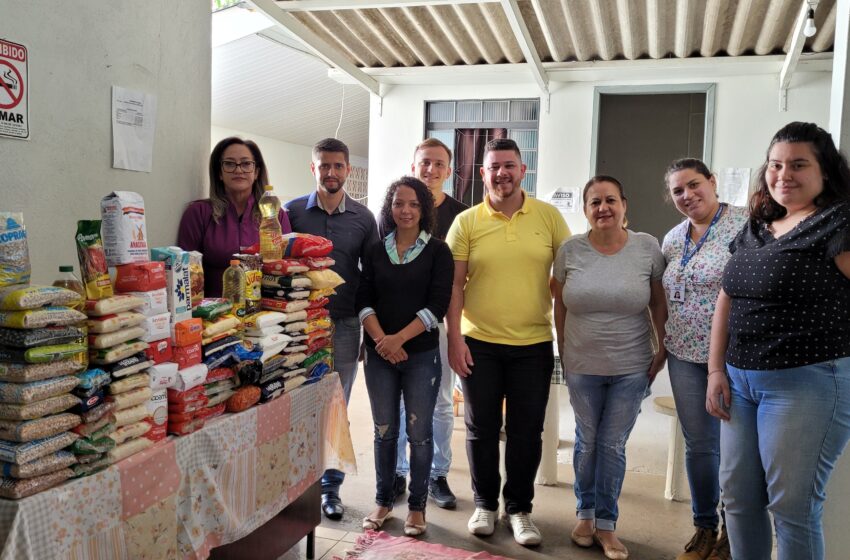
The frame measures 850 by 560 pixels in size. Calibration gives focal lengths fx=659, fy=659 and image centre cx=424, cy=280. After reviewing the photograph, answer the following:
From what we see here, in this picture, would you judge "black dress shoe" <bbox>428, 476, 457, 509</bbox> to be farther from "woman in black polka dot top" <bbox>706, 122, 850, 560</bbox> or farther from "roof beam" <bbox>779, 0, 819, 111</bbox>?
"roof beam" <bbox>779, 0, 819, 111</bbox>

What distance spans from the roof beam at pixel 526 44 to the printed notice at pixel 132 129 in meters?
2.81

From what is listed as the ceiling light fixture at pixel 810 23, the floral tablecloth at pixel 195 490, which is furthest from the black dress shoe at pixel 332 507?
the ceiling light fixture at pixel 810 23

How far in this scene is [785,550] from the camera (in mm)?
1946

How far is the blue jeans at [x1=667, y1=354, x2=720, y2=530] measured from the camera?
2.50 m

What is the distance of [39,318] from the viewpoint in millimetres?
1417

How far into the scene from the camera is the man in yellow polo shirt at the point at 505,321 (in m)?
2.74

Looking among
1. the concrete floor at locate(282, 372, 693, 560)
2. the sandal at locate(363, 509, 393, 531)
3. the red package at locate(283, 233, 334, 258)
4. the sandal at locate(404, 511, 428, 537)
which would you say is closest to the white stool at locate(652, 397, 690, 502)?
the concrete floor at locate(282, 372, 693, 560)

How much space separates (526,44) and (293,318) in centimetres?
369

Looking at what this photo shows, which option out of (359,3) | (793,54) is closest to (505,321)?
(359,3)

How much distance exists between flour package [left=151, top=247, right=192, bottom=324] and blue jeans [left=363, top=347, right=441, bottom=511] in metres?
1.05

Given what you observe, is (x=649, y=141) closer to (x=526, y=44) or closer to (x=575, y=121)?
(x=575, y=121)

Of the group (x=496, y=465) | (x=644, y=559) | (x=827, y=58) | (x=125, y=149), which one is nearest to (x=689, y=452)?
(x=644, y=559)

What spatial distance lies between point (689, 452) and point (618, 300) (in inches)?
26.1

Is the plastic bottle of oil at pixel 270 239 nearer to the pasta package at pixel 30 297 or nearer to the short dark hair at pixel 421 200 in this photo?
the short dark hair at pixel 421 200
